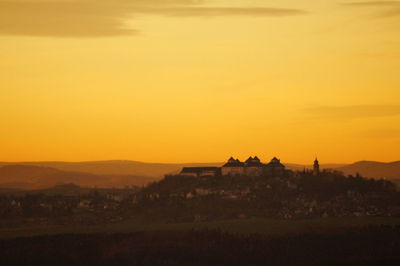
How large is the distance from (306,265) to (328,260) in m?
11.2

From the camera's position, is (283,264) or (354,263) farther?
(283,264)

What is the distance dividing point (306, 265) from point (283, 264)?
10.2 metres

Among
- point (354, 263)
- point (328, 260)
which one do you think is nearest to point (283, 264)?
point (328, 260)

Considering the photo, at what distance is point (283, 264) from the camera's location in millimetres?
198125

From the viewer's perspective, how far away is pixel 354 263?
181625 millimetres

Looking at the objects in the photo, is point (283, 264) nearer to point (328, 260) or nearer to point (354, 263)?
point (328, 260)

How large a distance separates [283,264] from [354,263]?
18494mm

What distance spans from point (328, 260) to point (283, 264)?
644 centimetres

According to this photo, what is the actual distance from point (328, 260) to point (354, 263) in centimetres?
1726

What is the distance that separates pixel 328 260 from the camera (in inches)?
7825

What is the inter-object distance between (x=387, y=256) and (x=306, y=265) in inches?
568

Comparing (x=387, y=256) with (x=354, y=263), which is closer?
(x=354, y=263)

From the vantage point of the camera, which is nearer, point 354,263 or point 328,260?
point 354,263
